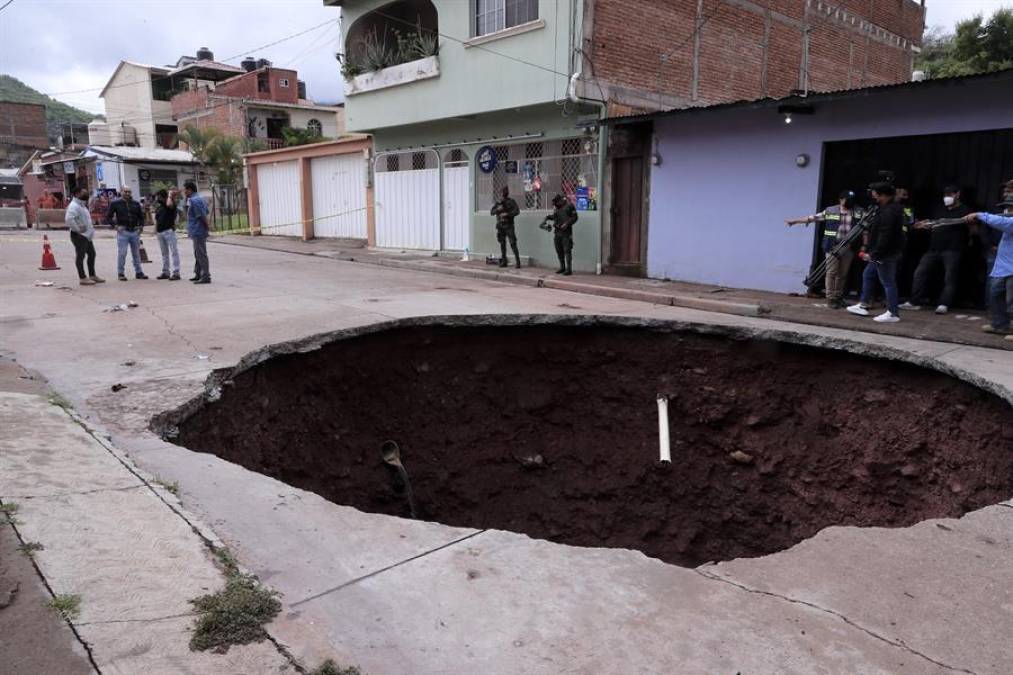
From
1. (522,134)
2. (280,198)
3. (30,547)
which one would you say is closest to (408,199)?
(522,134)

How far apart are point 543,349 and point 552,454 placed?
1.16m

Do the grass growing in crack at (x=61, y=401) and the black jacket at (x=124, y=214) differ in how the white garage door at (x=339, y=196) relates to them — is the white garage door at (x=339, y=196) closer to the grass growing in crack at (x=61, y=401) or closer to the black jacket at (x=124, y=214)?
the black jacket at (x=124, y=214)

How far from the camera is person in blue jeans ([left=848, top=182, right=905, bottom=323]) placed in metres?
8.23

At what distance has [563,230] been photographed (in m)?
13.1

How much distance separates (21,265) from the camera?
14.6m

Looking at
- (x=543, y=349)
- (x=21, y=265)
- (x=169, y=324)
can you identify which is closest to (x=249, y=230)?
(x=21, y=265)

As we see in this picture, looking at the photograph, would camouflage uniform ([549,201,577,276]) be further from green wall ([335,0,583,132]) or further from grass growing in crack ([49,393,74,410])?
grass growing in crack ([49,393,74,410])

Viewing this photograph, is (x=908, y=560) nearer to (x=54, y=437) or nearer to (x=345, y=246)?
(x=54, y=437)

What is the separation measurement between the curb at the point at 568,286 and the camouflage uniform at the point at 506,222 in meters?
0.93

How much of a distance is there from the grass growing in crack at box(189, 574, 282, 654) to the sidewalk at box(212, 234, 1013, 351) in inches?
290

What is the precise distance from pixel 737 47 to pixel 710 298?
7.81m

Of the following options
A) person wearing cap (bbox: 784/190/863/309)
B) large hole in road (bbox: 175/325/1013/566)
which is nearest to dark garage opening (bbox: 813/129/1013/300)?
person wearing cap (bbox: 784/190/863/309)

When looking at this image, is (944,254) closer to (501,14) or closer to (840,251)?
(840,251)

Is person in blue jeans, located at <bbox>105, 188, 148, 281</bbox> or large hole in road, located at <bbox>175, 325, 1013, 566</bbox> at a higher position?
person in blue jeans, located at <bbox>105, 188, 148, 281</bbox>
